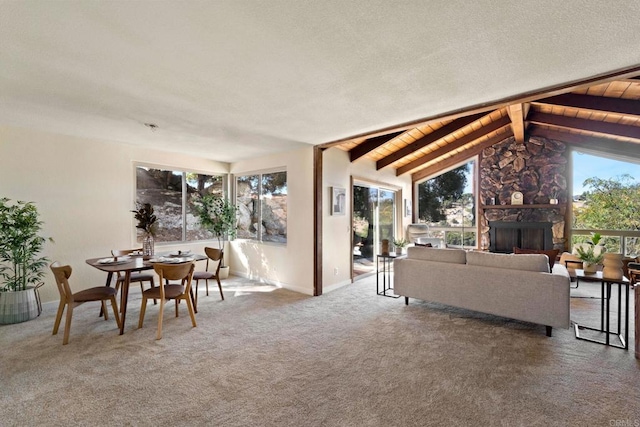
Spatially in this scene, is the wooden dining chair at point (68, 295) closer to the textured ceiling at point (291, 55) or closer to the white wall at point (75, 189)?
the white wall at point (75, 189)

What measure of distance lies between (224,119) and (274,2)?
213 centimetres

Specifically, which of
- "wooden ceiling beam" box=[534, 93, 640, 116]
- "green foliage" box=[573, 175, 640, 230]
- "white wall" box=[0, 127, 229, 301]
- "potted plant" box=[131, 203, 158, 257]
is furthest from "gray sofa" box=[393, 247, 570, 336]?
"white wall" box=[0, 127, 229, 301]

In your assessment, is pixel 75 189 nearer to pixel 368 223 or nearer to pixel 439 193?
pixel 368 223

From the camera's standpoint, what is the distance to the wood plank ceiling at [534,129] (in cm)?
410

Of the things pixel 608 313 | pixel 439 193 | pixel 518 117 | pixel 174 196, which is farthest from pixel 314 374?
pixel 439 193

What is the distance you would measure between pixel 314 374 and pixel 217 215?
4.10 meters

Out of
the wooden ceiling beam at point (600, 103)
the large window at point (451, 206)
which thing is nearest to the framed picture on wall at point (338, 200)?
the wooden ceiling beam at point (600, 103)

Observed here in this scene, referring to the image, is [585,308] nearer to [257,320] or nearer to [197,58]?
[257,320]

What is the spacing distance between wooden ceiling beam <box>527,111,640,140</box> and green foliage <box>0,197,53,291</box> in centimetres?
853

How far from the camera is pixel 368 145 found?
5.28 m

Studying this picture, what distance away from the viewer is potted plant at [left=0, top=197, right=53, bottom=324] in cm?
338

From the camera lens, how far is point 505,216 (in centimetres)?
707

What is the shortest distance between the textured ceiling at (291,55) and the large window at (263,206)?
2.14m

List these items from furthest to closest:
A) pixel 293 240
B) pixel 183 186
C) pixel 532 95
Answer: pixel 183 186 → pixel 293 240 → pixel 532 95
